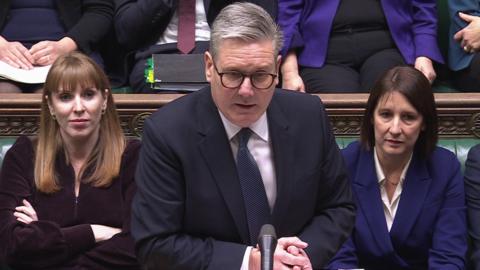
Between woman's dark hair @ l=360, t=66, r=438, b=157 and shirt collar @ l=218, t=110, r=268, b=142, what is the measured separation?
0.54 metres

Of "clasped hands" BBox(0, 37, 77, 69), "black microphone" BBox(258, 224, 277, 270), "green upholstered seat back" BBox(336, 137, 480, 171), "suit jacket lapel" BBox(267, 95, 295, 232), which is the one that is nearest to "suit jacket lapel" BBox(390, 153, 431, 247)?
"green upholstered seat back" BBox(336, 137, 480, 171)

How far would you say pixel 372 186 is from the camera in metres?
2.07

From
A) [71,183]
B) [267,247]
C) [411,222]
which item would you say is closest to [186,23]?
[71,183]

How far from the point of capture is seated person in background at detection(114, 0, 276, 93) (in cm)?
267

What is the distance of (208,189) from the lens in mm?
1569

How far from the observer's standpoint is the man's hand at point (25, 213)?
200 cm

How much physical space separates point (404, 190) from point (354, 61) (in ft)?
2.42

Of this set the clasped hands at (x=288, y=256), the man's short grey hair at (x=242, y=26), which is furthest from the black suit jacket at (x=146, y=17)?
the clasped hands at (x=288, y=256)

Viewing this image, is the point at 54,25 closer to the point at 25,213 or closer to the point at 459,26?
the point at 25,213

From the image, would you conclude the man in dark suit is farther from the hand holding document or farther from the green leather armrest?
the hand holding document

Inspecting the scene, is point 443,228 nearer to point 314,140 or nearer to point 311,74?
point 314,140

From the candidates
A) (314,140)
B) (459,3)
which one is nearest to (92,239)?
(314,140)

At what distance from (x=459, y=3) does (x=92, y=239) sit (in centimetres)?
146

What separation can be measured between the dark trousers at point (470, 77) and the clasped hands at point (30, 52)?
4.09 ft
